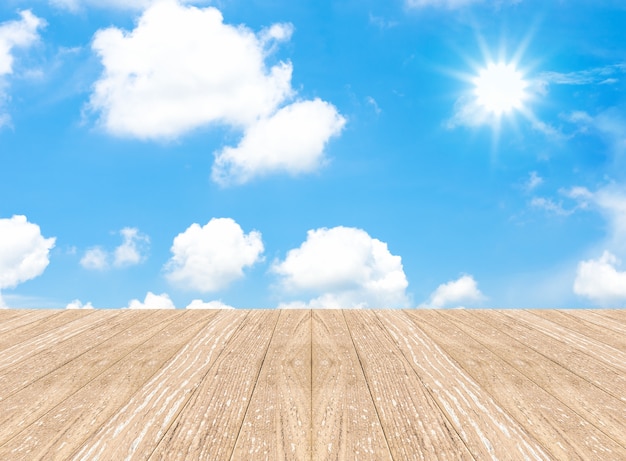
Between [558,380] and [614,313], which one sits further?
[614,313]

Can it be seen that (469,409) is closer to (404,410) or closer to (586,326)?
(404,410)

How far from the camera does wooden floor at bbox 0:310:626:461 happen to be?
1.21 metres

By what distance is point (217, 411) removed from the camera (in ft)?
4.49

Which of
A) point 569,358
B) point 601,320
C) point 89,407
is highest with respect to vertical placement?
point 601,320

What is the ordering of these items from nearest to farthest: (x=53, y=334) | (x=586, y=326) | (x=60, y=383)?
(x=60, y=383)
(x=53, y=334)
(x=586, y=326)

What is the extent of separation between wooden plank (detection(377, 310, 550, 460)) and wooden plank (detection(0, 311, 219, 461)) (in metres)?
1.00

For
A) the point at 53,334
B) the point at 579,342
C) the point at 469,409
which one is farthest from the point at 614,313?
the point at 53,334

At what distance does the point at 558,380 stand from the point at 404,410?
0.71 metres

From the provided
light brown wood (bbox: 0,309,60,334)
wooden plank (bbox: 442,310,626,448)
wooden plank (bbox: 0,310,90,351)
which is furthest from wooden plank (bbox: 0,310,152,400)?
wooden plank (bbox: 442,310,626,448)

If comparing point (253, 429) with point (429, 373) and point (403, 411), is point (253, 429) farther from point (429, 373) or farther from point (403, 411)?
point (429, 373)

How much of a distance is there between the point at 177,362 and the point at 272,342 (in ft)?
1.45

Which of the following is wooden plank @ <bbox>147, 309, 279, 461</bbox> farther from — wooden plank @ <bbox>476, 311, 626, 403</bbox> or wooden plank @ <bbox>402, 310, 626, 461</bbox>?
wooden plank @ <bbox>476, 311, 626, 403</bbox>

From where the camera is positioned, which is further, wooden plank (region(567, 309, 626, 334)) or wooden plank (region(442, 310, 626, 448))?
wooden plank (region(567, 309, 626, 334))

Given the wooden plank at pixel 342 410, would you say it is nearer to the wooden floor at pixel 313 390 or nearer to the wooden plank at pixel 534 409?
the wooden floor at pixel 313 390
